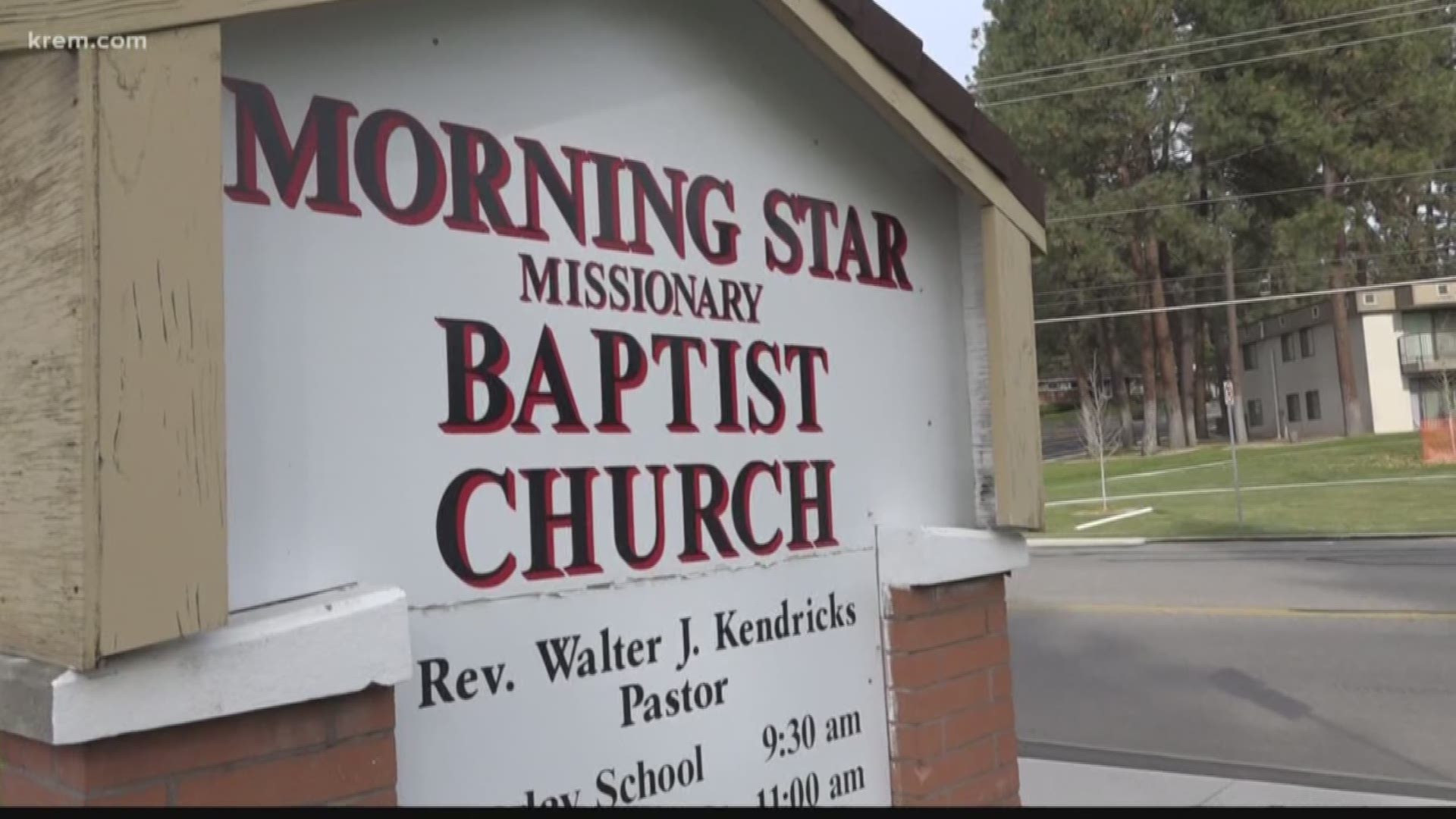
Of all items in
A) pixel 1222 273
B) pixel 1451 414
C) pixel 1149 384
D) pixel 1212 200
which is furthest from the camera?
pixel 1149 384

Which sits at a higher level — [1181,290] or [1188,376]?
[1181,290]

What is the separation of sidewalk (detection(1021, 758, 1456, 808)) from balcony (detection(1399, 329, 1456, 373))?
4584cm

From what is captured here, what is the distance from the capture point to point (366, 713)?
1.95 m

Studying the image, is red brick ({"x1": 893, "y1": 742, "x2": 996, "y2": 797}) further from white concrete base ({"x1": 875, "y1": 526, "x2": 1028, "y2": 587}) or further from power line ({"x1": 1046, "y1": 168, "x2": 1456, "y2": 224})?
power line ({"x1": 1046, "y1": 168, "x2": 1456, "y2": 224})

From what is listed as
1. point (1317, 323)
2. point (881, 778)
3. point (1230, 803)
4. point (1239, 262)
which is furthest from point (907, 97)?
point (1317, 323)

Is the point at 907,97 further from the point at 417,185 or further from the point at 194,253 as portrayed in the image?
the point at 194,253

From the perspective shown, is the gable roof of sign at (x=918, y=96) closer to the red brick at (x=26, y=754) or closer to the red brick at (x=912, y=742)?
the red brick at (x=912, y=742)

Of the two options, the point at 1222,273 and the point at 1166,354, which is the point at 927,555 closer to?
the point at 1222,273

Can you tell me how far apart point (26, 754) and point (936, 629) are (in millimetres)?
2188

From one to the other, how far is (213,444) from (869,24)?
6.07 ft

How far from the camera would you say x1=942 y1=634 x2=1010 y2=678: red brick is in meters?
3.19

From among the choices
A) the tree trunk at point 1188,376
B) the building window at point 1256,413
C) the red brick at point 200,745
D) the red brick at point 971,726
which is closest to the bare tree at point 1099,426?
the tree trunk at point 1188,376

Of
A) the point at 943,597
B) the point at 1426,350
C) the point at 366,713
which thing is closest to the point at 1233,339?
the point at 1426,350

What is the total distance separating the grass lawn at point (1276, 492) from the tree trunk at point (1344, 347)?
3157 mm
